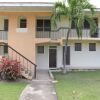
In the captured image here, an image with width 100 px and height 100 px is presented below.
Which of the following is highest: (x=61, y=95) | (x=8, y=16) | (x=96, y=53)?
(x=8, y=16)

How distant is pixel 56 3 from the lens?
26.5 meters

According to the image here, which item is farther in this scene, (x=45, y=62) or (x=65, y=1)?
(x=45, y=62)

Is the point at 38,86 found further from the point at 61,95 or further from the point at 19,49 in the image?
the point at 19,49

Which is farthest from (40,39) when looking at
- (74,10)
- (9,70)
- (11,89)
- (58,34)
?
(11,89)

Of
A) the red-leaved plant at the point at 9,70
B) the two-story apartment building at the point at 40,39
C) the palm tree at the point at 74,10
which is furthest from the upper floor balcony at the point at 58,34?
the red-leaved plant at the point at 9,70

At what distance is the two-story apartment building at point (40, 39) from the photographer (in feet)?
92.2

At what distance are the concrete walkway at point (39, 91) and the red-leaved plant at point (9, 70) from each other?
1342 millimetres

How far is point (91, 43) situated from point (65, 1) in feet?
22.2

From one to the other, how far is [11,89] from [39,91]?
1.76 meters

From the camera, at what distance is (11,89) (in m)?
19.5

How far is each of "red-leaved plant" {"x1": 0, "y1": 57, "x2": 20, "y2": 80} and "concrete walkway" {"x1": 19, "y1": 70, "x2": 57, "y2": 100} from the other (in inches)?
52.8

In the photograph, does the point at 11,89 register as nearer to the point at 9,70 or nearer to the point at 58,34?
the point at 9,70

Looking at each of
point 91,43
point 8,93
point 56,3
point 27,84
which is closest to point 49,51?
point 91,43

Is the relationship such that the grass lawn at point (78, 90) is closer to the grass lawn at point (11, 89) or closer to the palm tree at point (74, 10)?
the grass lawn at point (11, 89)
